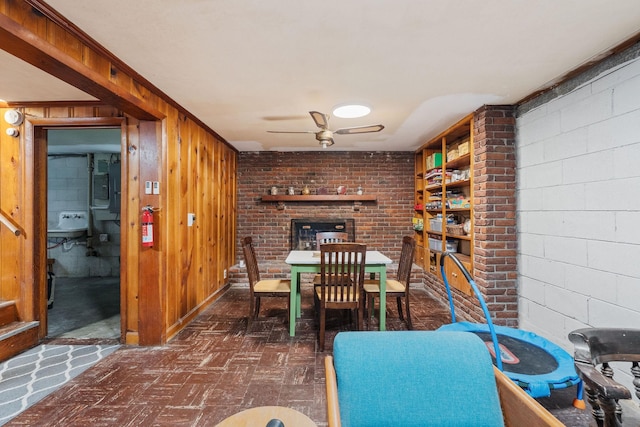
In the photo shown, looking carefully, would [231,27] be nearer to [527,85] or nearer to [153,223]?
[153,223]

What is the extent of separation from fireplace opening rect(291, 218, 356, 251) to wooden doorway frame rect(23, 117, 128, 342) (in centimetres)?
270

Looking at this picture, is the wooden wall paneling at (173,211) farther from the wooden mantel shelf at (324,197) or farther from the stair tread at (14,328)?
the wooden mantel shelf at (324,197)

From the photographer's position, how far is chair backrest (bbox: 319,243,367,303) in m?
2.48

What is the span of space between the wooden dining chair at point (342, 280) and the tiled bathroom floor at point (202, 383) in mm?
382

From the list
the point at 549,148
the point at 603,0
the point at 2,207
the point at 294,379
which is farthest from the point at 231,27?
the point at 2,207

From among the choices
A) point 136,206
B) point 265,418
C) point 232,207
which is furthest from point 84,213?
point 265,418

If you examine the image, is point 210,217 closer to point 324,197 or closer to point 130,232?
point 130,232

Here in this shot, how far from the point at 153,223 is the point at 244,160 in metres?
2.63

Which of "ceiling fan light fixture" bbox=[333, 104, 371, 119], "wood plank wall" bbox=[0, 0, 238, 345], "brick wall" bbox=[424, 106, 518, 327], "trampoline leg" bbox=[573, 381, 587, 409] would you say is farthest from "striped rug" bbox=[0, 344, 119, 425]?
"brick wall" bbox=[424, 106, 518, 327]

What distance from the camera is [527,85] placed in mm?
2355

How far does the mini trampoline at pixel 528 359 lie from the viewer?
1.55 metres

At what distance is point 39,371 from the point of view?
215cm

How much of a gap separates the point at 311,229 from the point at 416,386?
391cm

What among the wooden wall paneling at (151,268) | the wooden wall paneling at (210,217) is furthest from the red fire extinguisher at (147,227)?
the wooden wall paneling at (210,217)
